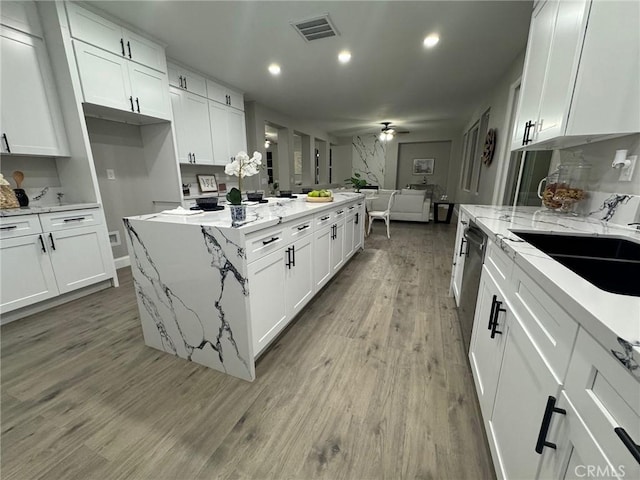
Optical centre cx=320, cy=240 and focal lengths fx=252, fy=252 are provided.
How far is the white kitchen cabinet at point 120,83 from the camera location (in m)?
2.38

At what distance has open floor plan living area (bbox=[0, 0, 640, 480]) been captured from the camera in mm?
882

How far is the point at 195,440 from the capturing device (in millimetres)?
1177

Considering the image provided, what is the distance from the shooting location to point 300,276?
6.52 ft

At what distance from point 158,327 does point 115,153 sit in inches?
104

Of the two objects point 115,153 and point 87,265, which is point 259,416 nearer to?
point 87,265

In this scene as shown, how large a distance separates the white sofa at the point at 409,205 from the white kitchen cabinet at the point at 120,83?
4.42m

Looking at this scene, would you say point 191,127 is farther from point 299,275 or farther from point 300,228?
point 299,275

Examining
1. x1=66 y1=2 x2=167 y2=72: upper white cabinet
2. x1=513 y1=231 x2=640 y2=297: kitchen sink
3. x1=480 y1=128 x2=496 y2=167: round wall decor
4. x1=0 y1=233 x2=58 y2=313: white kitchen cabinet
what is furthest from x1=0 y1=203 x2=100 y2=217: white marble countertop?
x1=480 y1=128 x2=496 y2=167: round wall decor

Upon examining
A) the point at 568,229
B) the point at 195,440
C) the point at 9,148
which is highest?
the point at 9,148

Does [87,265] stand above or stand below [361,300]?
above

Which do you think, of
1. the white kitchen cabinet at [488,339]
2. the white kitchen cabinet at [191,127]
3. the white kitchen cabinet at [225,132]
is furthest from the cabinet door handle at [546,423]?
the white kitchen cabinet at [225,132]

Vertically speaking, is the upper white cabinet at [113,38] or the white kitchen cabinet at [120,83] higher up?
the upper white cabinet at [113,38]

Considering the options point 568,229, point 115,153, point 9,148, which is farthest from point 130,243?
point 568,229
